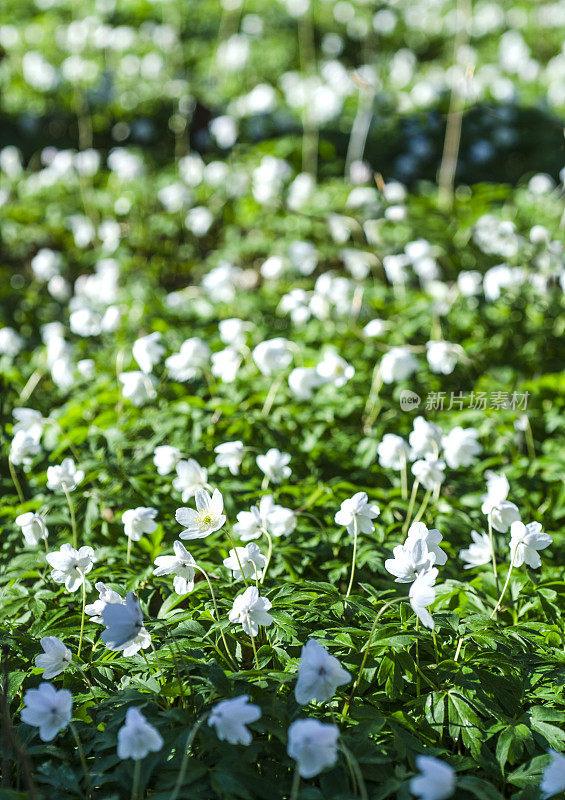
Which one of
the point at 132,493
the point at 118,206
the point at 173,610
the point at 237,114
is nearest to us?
the point at 173,610

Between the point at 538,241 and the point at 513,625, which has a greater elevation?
the point at 538,241

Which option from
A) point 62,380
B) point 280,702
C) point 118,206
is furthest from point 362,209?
point 280,702

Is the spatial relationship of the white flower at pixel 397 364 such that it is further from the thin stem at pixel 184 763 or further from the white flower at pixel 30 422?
the thin stem at pixel 184 763

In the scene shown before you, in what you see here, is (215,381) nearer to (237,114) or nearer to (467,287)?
(467,287)

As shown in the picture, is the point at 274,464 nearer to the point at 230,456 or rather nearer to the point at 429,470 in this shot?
the point at 230,456

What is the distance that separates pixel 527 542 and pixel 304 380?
1.38 m

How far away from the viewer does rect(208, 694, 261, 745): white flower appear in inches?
63.7

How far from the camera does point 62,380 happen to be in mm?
3615

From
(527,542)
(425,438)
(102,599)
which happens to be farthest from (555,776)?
(425,438)

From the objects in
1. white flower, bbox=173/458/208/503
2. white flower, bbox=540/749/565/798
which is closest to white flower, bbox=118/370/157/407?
white flower, bbox=173/458/208/503

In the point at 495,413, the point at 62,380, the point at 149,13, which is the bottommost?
the point at 495,413

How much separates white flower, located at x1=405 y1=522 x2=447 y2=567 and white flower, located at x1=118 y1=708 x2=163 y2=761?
869 millimetres

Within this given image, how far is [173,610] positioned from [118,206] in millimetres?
4359

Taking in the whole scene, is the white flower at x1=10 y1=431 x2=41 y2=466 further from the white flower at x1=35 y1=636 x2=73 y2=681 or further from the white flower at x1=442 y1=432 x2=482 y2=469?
the white flower at x1=442 y1=432 x2=482 y2=469
